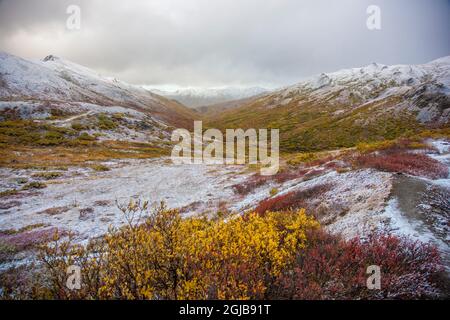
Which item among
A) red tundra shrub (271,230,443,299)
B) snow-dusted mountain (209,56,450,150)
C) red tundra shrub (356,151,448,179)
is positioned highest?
snow-dusted mountain (209,56,450,150)

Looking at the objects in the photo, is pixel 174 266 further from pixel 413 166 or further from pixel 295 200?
pixel 413 166

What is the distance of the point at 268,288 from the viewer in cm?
593

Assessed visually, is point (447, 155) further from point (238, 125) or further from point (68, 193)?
point (238, 125)

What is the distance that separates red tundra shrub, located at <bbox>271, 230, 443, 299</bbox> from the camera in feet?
18.8

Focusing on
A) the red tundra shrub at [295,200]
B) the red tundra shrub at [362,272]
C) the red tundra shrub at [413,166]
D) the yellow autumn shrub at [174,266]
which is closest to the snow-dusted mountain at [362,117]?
the red tundra shrub at [413,166]

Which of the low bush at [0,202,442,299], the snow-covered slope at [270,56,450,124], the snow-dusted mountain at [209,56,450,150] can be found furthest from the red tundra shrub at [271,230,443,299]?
the snow-covered slope at [270,56,450,124]

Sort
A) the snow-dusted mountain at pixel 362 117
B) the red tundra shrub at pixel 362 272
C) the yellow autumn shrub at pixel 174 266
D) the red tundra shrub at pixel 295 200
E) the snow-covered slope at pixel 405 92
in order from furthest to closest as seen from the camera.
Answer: the snow-covered slope at pixel 405 92 < the snow-dusted mountain at pixel 362 117 < the red tundra shrub at pixel 295 200 < the red tundra shrub at pixel 362 272 < the yellow autumn shrub at pixel 174 266

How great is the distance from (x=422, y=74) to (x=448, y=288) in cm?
24466

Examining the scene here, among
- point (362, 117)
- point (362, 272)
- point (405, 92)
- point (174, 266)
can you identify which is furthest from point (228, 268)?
point (405, 92)

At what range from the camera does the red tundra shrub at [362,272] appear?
572 centimetres

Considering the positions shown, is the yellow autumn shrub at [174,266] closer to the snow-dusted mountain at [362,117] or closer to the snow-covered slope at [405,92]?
the snow-dusted mountain at [362,117]

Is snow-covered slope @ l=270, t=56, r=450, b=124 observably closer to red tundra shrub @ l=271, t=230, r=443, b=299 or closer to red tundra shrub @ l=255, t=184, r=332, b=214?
red tundra shrub @ l=255, t=184, r=332, b=214

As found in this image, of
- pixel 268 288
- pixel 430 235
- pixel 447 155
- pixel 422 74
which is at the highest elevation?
pixel 422 74
